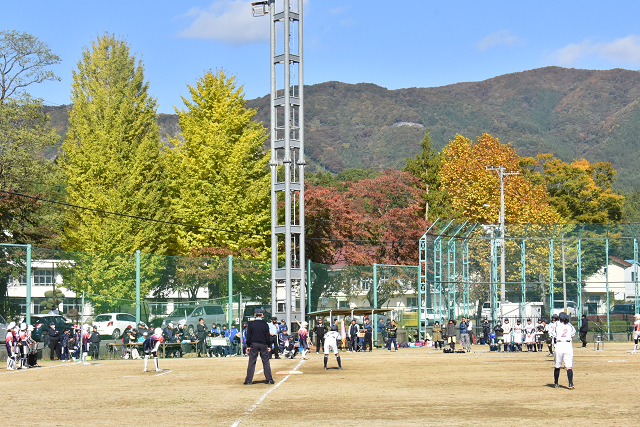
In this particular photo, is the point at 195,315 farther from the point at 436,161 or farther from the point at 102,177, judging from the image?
the point at 436,161

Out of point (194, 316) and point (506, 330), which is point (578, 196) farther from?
point (194, 316)

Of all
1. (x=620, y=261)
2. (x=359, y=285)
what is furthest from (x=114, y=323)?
(x=620, y=261)

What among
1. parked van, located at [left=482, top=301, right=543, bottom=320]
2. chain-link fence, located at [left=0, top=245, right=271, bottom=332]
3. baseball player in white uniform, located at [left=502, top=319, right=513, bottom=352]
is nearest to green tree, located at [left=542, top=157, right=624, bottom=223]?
parked van, located at [left=482, top=301, right=543, bottom=320]

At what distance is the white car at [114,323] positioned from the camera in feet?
101

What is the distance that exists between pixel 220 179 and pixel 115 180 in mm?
5598

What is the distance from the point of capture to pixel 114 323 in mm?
31484

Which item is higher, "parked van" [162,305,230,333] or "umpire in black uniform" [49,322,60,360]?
"parked van" [162,305,230,333]

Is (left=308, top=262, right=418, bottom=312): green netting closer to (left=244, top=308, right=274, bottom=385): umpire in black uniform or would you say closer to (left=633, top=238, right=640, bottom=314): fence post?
(left=633, top=238, right=640, bottom=314): fence post

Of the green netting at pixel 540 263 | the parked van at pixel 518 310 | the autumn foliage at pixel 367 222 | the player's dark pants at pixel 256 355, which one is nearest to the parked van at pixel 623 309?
the green netting at pixel 540 263

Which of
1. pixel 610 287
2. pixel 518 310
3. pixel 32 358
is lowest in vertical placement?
pixel 32 358

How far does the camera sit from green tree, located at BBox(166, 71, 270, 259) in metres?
42.2

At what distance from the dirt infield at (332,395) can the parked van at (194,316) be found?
22.6 feet

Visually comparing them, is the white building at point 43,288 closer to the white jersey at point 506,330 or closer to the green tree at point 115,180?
the green tree at point 115,180

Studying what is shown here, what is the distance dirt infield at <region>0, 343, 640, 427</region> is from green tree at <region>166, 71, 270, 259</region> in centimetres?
1778
